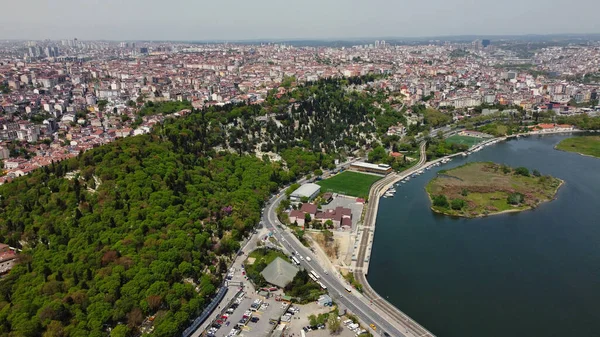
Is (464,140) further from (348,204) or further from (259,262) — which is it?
(259,262)

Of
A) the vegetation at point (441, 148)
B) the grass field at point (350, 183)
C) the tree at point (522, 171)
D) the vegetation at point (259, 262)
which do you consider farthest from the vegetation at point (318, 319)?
the vegetation at point (441, 148)

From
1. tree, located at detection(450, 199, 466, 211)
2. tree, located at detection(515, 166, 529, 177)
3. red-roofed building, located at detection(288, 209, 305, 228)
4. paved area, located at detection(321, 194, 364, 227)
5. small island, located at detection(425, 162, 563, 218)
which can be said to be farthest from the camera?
tree, located at detection(515, 166, 529, 177)

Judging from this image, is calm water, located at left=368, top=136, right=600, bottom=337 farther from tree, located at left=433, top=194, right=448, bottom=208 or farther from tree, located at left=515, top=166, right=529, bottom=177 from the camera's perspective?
tree, located at left=515, top=166, right=529, bottom=177

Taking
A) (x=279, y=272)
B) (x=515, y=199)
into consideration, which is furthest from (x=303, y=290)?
(x=515, y=199)

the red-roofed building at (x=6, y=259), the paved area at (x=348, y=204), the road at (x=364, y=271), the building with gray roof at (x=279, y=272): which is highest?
the red-roofed building at (x=6, y=259)

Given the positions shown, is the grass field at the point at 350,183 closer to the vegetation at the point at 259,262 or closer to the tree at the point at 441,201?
the tree at the point at 441,201

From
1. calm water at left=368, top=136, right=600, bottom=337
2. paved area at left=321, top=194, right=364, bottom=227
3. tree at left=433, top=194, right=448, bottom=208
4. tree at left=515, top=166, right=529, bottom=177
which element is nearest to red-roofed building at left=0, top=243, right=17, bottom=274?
calm water at left=368, top=136, right=600, bottom=337

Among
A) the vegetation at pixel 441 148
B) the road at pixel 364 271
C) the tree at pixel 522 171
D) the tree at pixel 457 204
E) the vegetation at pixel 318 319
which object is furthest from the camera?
the vegetation at pixel 441 148
